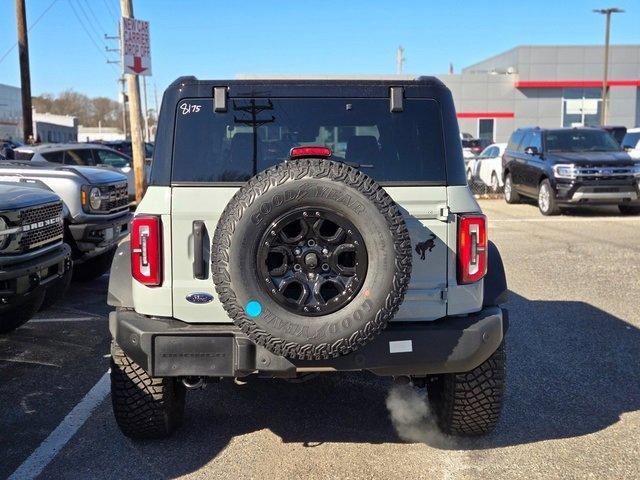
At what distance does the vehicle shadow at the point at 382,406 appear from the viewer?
391 centimetres

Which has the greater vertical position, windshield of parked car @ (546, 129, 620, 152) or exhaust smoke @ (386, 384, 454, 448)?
windshield of parked car @ (546, 129, 620, 152)

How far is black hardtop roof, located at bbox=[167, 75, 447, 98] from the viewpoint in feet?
11.8

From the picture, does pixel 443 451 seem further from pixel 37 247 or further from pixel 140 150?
pixel 140 150

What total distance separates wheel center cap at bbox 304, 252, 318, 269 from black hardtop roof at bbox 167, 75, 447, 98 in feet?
3.26

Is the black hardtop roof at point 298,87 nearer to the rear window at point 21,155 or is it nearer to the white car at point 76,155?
the white car at point 76,155

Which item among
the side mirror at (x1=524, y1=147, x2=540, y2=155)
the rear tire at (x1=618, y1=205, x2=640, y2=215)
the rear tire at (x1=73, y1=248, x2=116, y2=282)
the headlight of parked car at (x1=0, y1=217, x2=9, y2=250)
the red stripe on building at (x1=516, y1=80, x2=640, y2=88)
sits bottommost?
the rear tire at (x1=73, y1=248, x2=116, y2=282)

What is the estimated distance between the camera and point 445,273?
3473mm

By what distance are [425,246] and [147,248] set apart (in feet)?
4.62

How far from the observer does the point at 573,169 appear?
13.0m

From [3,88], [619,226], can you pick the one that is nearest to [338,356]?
[619,226]

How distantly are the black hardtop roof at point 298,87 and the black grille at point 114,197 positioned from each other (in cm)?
435

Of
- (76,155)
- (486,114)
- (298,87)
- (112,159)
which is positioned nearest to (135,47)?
(76,155)

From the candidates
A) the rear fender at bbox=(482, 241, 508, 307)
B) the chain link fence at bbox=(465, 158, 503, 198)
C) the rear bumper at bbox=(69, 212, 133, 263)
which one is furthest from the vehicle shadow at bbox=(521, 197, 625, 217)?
the rear fender at bbox=(482, 241, 508, 307)

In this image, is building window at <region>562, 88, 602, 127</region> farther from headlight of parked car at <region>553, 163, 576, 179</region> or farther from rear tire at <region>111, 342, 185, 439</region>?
rear tire at <region>111, 342, 185, 439</region>
